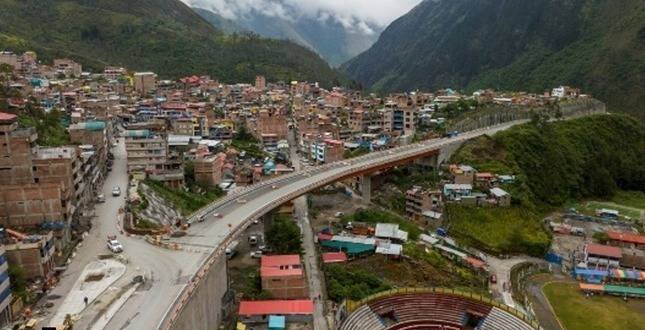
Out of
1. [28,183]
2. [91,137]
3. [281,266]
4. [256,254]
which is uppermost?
[91,137]

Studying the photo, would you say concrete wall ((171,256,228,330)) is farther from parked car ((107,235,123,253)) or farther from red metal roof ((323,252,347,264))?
red metal roof ((323,252,347,264))

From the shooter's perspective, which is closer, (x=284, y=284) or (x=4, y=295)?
(x=4, y=295)

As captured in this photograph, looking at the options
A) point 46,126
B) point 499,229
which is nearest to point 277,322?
point 499,229

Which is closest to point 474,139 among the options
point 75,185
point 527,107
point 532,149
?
point 532,149

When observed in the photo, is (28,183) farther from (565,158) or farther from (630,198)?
(630,198)

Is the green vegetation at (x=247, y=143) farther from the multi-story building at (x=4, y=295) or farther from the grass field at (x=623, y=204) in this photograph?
the multi-story building at (x=4, y=295)

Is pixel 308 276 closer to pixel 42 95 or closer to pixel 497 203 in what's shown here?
pixel 497 203
